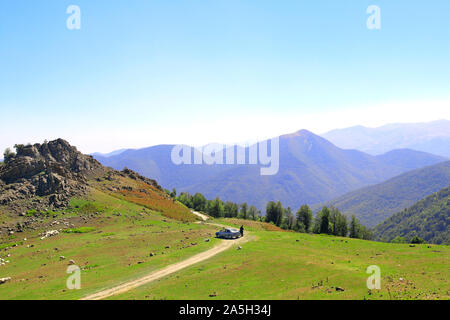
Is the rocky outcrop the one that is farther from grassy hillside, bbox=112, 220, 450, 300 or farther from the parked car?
grassy hillside, bbox=112, 220, 450, 300

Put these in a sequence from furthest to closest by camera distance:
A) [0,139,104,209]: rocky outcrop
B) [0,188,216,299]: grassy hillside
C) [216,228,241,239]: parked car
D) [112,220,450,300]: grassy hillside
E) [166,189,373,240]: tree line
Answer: [166,189,373,240]: tree line < [0,139,104,209]: rocky outcrop < [216,228,241,239]: parked car < [0,188,216,299]: grassy hillside < [112,220,450,300]: grassy hillside

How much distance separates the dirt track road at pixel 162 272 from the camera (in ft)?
80.0

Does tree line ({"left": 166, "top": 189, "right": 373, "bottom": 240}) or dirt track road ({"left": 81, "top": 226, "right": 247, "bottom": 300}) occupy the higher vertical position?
dirt track road ({"left": 81, "top": 226, "right": 247, "bottom": 300})

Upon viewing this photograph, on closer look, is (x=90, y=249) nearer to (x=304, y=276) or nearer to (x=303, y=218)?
(x=304, y=276)

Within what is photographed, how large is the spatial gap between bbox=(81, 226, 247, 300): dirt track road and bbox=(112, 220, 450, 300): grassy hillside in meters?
1.45

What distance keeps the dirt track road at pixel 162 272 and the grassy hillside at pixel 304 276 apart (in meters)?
1.45

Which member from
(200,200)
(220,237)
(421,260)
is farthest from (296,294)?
(200,200)

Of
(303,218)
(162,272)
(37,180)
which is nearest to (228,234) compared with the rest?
(162,272)

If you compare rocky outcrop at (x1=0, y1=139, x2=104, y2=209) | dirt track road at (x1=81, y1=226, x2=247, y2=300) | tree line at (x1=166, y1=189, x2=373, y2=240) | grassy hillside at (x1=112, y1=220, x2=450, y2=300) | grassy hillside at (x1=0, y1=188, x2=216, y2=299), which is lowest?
tree line at (x1=166, y1=189, x2=373, y2=240)

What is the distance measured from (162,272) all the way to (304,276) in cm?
1527

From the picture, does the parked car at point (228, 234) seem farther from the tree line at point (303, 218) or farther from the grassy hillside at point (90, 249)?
the tree line at point (303, 218)

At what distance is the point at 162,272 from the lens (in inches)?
1181

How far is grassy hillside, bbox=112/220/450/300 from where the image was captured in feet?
69.3

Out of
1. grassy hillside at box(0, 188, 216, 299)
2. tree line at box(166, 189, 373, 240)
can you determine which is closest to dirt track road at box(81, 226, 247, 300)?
grassy hillside at box(0, 188, 216, 299)
